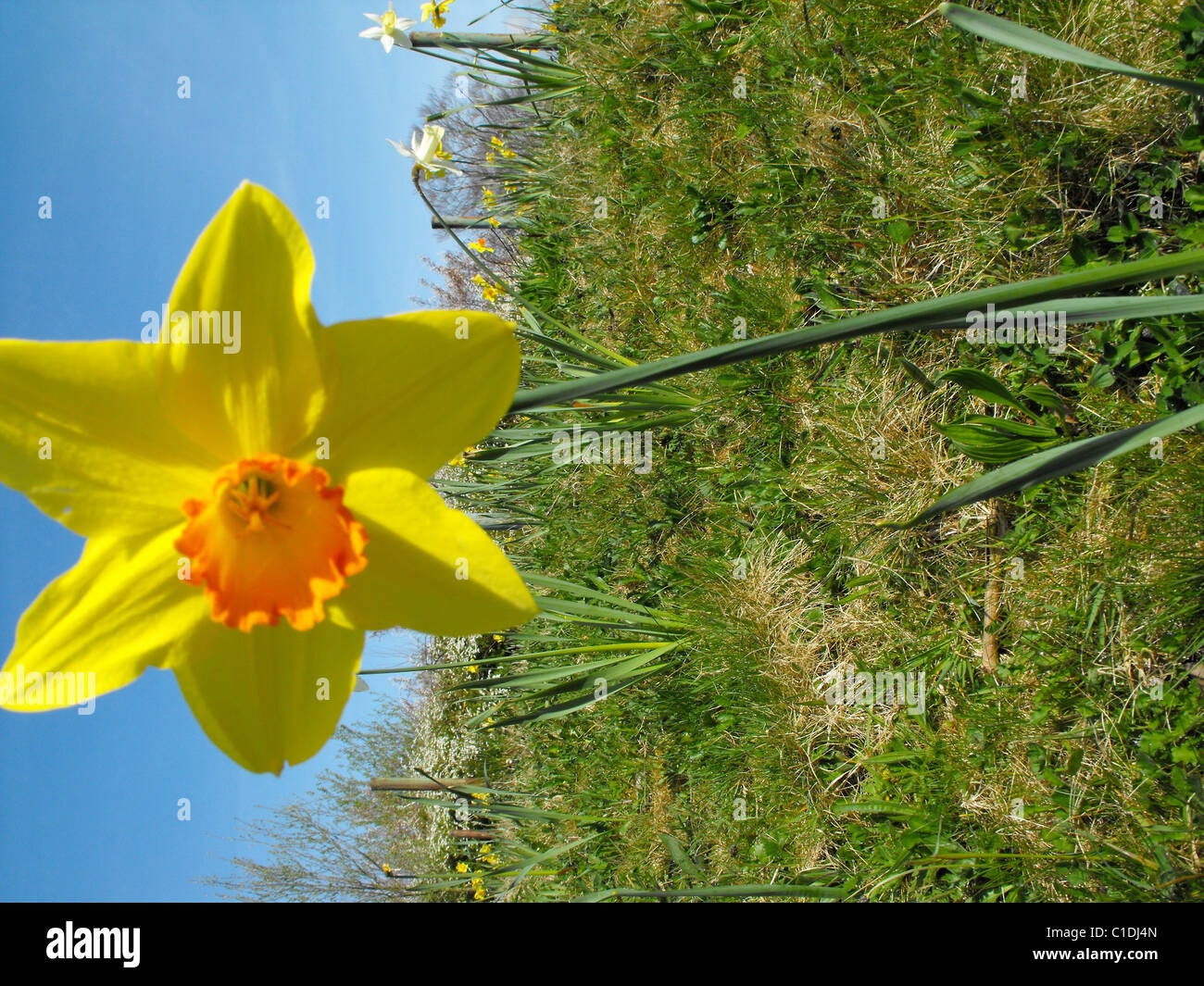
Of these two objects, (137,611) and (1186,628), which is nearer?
(137,611)

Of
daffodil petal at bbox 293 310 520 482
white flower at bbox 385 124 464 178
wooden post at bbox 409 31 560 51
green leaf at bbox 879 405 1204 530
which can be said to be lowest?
green leaf at bbox 879 405 1204 530

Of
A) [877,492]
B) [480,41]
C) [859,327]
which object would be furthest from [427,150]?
[859,327]

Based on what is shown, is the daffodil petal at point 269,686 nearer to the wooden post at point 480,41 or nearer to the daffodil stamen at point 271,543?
the daffodil stamen at point 271,543

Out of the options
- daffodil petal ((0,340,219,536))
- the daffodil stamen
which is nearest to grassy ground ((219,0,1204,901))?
the daffodil stamen

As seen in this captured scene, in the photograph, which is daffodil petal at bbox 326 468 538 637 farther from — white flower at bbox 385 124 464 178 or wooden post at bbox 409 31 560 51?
wooden post at bbox 409 31 560 51
